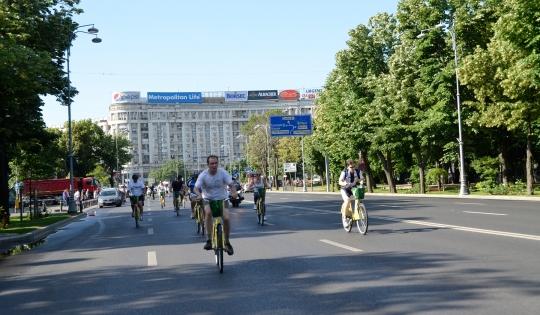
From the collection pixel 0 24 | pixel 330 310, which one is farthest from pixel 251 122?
pixel 330 310

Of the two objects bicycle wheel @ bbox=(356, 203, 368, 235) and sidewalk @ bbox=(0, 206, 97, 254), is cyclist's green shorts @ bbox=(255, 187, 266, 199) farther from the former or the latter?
sidewalk @ bbox=(0, 206, 97, 254)

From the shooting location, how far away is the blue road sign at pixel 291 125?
193ft

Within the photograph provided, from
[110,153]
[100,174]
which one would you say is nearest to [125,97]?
[110,153]

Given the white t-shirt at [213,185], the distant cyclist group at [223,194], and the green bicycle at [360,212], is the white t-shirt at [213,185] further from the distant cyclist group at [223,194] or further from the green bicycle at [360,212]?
the green bicycle at [360,212]

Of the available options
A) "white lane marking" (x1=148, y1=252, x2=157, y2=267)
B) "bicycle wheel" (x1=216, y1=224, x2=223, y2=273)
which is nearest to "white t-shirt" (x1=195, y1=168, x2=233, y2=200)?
"bicycle wheel" (x1=216, y1=224, x2=223, y2=273)

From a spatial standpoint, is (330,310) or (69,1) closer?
(330,310)

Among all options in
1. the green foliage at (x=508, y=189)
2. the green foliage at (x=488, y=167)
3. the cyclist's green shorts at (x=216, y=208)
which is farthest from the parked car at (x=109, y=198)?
the cyclist's green shorts at (x=216, y=208)

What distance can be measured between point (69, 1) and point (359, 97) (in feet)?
94.8

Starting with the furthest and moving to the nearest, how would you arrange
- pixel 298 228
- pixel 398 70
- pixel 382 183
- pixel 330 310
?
pixel 382 183 → pixel 398 70 → pixel 298 228 → pixel 330 310

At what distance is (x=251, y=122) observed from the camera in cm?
11931

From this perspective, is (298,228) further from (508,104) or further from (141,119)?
(141,119)

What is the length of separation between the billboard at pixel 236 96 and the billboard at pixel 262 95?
4.48 ft

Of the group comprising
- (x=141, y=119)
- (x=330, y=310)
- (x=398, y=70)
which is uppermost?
(x=141, y=119)

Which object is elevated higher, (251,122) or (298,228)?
(251,122)
